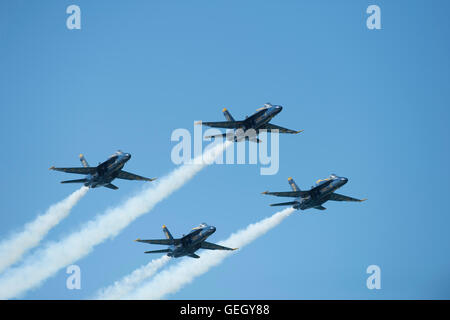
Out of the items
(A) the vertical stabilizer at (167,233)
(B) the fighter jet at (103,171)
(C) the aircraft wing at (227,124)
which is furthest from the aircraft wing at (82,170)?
(C) the aircraft wing at (227,124)

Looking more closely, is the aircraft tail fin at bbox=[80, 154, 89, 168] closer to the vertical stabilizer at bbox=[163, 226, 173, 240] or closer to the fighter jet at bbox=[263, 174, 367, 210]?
the vertical stabilizer at bbox=[163, 226, 173, 240]

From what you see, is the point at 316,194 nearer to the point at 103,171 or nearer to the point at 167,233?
the point at 167,233

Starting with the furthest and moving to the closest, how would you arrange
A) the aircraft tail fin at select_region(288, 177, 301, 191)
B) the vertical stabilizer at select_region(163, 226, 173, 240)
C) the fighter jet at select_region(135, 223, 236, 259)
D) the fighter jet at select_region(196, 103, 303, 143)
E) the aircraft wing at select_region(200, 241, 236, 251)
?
1. the aircraft tail fin at select_region(288, 177, 301, 191)
2. the aircraft wing at select_region(200, 241, 236, 251)
3. the vertical stabilizer at select_region(163, 226, 173, 240)
4. the fighter jet at select_region(196, 103, 303, 143)
5. the fighter jet at select_region(135, 223, 236, 259)

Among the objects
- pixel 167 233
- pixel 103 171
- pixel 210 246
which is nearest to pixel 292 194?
pixel 210 246

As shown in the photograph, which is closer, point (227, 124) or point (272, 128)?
point (227, 124)

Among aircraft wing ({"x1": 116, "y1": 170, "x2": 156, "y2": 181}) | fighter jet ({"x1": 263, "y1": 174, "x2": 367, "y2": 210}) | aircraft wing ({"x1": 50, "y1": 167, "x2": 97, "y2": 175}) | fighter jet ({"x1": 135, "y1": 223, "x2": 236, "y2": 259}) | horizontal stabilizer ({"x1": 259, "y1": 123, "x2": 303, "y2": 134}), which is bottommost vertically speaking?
fighter jet ({"x1": 135, "y1": 223, "x2": 236, "y2": 259})

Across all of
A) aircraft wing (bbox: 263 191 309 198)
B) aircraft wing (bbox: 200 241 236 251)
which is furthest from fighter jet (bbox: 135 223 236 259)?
aircraft wing (bbox: 263 191 309 198)

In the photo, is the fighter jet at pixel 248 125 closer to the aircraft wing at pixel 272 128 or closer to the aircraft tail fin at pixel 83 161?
the aircraft wing at pixel 272 128

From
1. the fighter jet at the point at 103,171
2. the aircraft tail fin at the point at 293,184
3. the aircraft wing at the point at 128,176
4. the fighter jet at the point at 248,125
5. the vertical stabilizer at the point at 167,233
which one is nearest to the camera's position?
the fighter jet at the point at 103,171
